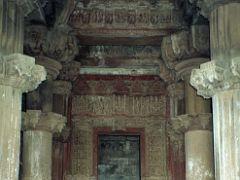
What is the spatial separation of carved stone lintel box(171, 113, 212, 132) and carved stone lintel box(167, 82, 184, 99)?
1.31 meters

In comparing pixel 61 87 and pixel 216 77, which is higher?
pixel 61 87

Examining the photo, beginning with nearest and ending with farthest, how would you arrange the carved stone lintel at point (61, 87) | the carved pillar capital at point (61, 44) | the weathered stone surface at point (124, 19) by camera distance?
1. the carved pillar capital at point (61, 44)
2. the weathered stone surface at point (124, 19)
3. the carved stone lintel at point (61, 87)

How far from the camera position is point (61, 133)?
15414 millimetres

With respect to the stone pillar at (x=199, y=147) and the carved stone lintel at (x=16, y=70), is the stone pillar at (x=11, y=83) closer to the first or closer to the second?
the carved stone lintel at (x=16, y=70)

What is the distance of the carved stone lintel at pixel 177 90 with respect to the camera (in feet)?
50.6

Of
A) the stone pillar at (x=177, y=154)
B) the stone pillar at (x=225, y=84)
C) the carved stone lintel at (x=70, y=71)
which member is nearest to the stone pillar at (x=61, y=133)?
the carved stone lintel at (x=70, y=71)

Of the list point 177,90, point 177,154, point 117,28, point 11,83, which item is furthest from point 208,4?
point 177,154

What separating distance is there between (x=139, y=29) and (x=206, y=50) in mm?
1672

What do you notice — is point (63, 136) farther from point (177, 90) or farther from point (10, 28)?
point (10, 28)

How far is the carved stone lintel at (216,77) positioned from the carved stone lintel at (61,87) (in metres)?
5.49

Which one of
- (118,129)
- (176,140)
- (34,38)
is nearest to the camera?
(34,38)

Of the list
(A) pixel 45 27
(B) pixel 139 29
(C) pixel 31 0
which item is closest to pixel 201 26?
(B) pixel 139 29

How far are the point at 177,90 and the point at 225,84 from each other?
5444mm

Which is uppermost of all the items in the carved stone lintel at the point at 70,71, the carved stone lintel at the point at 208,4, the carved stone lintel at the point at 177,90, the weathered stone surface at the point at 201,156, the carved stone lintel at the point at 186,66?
the carved stone lintel at the point at 208,4
